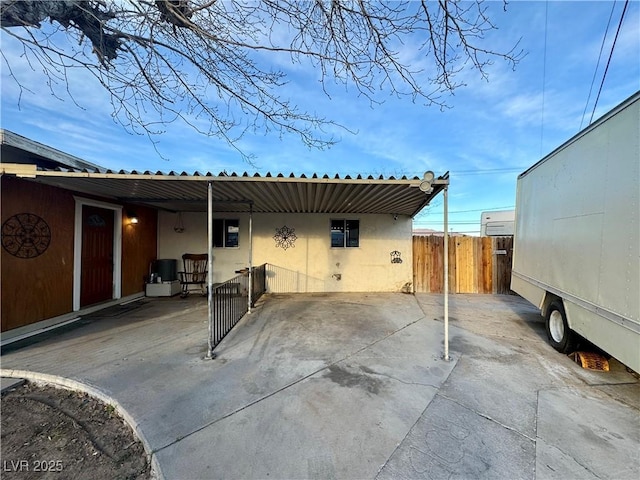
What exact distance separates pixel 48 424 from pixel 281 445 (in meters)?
2.10

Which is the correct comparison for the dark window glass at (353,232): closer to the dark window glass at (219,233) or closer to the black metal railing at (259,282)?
the black metal railing at (259,282)

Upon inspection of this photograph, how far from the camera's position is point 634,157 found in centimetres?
241

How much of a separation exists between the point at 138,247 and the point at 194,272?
146 cm

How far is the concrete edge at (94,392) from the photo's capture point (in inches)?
72.2

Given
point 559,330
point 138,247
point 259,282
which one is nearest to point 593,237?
point 559,330

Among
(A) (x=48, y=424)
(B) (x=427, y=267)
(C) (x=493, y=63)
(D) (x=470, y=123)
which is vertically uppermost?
(D) (x=470, y=123)

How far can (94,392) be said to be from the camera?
2.66 meters

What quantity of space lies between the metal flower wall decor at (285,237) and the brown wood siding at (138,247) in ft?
10.8

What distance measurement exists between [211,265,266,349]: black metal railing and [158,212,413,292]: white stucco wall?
591 mm

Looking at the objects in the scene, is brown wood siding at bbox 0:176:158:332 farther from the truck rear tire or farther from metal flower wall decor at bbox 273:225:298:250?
the truck rear tire

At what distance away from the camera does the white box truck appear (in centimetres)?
239

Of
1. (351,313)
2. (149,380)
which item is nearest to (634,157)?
(351,313)

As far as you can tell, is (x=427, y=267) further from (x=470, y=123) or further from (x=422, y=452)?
(x=422, y=452)

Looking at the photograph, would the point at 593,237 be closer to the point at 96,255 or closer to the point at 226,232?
the point at 226,232
